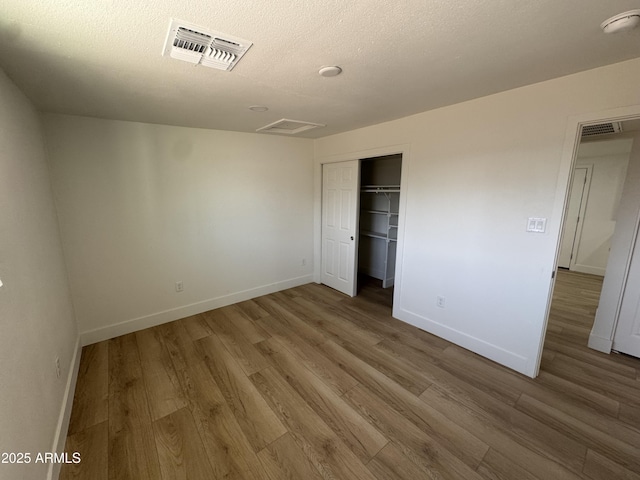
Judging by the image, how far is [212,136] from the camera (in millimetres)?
3158

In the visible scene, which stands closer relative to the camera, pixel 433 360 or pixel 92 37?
pixel 92 37

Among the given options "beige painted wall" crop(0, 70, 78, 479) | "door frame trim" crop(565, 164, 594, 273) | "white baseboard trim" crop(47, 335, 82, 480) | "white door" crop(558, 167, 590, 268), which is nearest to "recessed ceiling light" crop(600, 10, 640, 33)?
"beige painted wall" crop(0, 70, 78, 479)

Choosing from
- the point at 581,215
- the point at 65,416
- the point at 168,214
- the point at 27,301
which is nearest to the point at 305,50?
the point at 27,301

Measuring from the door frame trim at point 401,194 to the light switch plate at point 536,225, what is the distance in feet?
3.80

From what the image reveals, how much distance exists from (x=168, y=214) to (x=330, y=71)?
2.44 m

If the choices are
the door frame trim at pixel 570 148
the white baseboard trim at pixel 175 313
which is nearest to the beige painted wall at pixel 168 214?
the white baseboard trim at pixel 175 313

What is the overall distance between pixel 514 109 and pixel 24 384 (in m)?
3.52

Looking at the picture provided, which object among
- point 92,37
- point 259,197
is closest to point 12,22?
point 92,37

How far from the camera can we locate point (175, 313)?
10.5 ft

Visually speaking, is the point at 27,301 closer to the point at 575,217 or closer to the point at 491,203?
the point at 491,203

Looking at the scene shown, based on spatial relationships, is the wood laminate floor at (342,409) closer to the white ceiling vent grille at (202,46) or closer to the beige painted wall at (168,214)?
the beige painted wall at (168,214)

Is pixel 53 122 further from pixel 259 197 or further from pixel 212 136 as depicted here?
pixel 259 197

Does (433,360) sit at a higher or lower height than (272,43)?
lower

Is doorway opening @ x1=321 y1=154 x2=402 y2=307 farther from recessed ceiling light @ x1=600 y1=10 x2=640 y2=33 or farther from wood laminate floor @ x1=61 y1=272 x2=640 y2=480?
recessed ceiling light @ x1=600 y1=10 x2=640 y2=33
